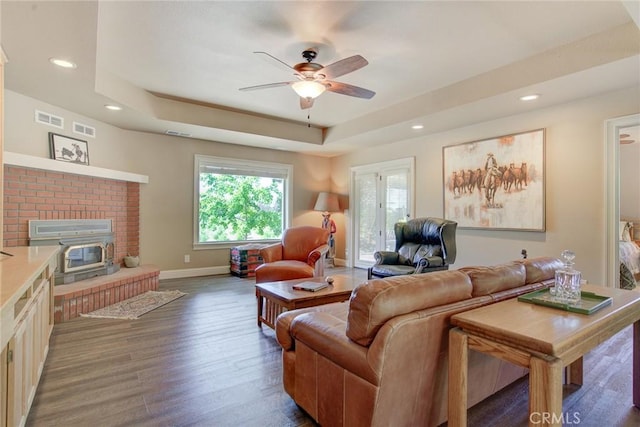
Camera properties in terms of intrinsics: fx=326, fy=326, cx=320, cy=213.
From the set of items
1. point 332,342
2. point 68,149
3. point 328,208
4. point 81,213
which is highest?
point 68,149

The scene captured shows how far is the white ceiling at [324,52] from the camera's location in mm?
2363

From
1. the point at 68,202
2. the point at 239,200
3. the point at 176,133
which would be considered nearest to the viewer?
the point at 68,202

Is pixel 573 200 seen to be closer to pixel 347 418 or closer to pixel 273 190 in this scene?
pixel 347 418

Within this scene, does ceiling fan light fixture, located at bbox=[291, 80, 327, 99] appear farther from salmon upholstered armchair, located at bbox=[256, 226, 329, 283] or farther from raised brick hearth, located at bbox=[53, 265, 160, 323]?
raised brick hearth, located at bbox=[53, 265, 160, 323]

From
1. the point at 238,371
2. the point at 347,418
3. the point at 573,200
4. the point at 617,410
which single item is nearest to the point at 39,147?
the point at 238,371

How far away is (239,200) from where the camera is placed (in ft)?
19.9

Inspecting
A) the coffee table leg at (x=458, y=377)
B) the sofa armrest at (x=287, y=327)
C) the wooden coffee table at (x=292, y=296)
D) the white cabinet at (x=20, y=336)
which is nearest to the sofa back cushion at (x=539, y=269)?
the coffee table leg at (x=458, y=377)

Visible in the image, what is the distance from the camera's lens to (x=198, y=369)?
231 centimetres

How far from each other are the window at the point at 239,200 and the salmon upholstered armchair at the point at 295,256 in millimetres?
1972

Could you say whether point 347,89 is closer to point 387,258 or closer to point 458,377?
point 387,258

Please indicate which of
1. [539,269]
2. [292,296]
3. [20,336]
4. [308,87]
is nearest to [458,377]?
[539,269]

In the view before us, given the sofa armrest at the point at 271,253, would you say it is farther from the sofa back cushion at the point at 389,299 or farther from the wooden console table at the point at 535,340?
the wooden console table at the point at 535,340

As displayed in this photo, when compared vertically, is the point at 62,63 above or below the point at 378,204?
above

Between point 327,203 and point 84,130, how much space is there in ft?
13.1
